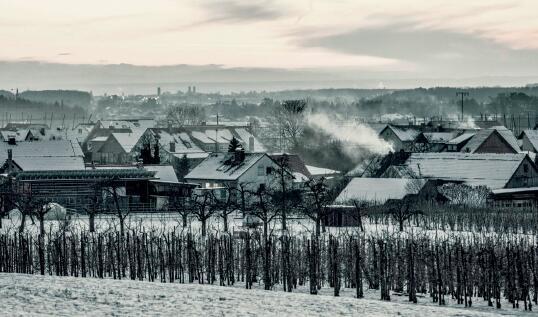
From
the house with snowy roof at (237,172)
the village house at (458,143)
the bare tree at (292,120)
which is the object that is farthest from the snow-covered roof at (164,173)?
the bare tree at (292,120)

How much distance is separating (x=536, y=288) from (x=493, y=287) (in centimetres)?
184

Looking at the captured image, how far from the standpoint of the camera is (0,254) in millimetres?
41844

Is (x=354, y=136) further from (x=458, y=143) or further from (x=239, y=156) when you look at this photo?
(x=239, y=156)

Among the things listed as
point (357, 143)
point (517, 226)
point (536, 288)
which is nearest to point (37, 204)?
point (517, 226)

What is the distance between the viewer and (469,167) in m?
82.9

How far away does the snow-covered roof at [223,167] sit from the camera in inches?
3258

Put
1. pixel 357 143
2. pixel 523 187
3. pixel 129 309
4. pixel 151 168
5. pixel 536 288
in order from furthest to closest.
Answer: pixel 357 143 < pixel 151 168 < pixel 523 187 < pixel 536 288 < pixel 129 309

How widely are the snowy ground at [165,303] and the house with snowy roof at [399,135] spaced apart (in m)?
104

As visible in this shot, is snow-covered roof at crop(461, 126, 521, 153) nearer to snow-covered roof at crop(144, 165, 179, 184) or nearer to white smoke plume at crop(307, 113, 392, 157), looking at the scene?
white smoke plume at crop(307, 113, 392, 157)

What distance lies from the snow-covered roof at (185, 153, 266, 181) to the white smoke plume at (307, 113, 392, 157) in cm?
Answer: 3736

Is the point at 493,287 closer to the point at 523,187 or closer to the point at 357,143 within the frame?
the point at 523,187

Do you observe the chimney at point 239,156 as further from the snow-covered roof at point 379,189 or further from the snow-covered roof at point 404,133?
the snow-covered roof at point 404,133

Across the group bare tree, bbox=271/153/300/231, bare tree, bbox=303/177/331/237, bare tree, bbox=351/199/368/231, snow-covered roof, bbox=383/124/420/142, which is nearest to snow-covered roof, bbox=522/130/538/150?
snow-covered roof, bbox=383/124/420/142

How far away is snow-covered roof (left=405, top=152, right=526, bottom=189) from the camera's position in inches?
3155
